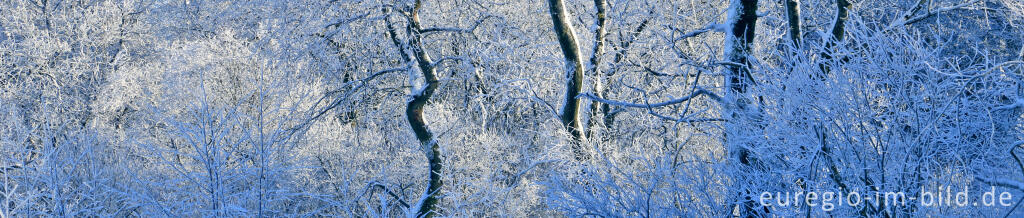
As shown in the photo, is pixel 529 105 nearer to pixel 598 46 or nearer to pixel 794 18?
pixel 598 46

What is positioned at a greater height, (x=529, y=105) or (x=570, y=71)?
(x=570, y=71)

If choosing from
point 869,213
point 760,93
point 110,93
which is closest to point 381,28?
point 760,93

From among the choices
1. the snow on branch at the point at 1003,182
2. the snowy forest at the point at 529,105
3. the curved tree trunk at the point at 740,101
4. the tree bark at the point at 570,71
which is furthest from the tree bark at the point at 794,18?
the tree bark at the point at 570,71

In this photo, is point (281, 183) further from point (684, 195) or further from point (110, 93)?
point (684, 195)

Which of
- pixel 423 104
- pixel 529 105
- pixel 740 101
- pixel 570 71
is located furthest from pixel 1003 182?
pixel 529 105

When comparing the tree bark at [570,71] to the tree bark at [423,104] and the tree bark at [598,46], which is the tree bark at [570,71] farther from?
the tree bark at [423,104]

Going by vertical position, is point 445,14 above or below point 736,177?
above

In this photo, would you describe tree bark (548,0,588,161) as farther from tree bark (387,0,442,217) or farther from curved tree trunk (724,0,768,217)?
curved tree trunk (724,0,768,217)
